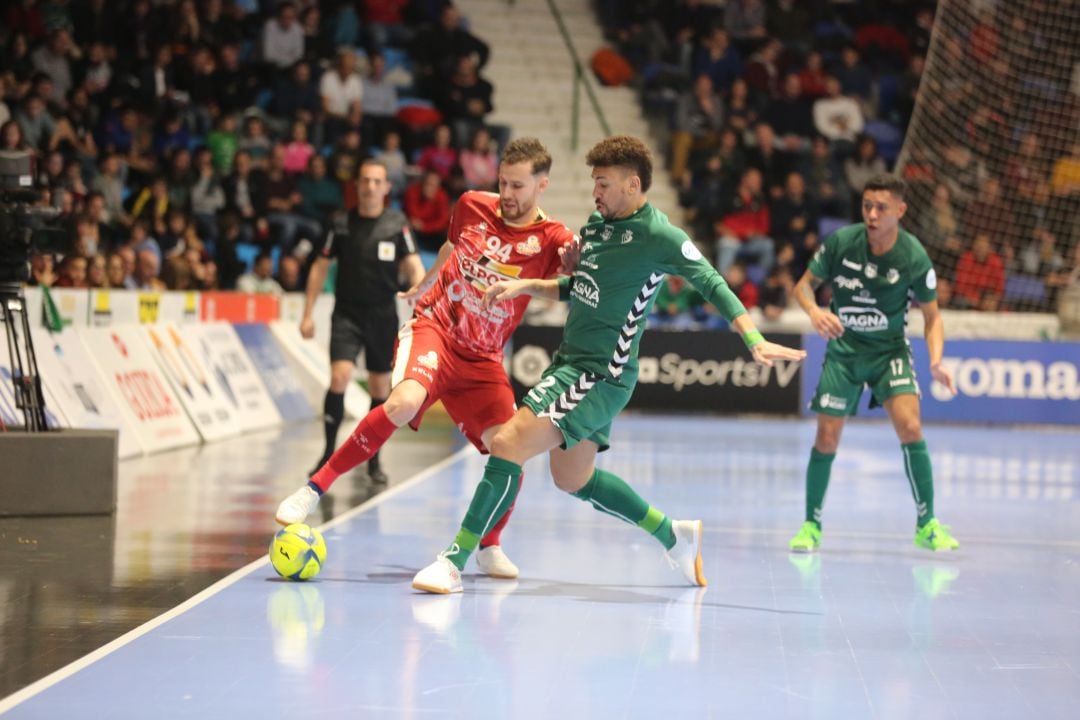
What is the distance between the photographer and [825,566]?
736 cm

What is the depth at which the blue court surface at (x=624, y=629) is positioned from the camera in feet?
14.9

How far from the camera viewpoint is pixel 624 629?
566cm

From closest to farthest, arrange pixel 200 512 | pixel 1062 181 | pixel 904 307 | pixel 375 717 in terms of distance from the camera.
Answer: pixel 375 717 < pixel 904 307 < pixel 200 512 < pixel 1062 181

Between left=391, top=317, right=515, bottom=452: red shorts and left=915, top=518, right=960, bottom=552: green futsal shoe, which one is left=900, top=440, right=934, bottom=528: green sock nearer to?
left=915, top=518, right=960, bottom=552: green futsal shoe

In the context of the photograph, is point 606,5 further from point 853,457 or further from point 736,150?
point 853,457

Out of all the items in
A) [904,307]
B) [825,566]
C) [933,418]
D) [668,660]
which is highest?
[904,307]

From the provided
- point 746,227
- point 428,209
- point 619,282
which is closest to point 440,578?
point 619,282

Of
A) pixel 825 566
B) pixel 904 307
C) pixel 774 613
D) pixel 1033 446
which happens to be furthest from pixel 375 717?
pixel 1033 446

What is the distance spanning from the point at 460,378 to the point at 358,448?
545 millimetres

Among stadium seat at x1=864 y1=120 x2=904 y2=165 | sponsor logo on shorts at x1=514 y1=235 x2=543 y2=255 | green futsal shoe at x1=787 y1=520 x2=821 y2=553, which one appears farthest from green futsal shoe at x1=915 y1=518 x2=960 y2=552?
stadium seat at x1=864 y1=120 x2=904 y2=165

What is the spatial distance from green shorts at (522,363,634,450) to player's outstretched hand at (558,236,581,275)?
465mm

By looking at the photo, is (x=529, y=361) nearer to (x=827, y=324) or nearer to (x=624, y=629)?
(x=827, y=324)

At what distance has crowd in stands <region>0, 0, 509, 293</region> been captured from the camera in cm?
1608

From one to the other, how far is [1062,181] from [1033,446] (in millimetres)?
5622
